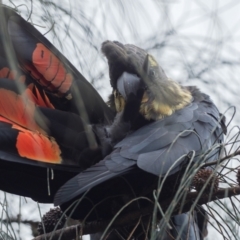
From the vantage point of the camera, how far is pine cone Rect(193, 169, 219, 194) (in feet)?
4.95

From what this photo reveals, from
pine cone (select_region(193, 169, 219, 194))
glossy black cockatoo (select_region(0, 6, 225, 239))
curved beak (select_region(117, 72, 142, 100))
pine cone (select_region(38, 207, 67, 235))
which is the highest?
curved beak (select_region(117, 72, 142, 100))

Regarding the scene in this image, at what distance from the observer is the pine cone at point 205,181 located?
151 cm

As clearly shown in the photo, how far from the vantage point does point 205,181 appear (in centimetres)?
155

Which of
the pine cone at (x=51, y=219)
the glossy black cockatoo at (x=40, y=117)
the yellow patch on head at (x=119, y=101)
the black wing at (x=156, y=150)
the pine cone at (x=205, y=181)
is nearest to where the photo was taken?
the pine cone at (x=205, y=181)

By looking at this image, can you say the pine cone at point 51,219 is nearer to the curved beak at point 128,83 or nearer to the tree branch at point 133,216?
the tree branch at point 133,216

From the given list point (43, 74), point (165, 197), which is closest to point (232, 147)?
point (165, 197)

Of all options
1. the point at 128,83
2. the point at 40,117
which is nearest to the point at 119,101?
the point at 128,83

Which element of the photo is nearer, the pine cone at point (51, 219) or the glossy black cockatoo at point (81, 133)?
the glossy black cockatoo at point (81, 133)

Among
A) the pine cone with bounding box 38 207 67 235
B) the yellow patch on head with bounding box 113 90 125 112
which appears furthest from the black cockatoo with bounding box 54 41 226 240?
the pine cone with bounding box 38 207 67 235

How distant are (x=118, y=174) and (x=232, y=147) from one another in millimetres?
325

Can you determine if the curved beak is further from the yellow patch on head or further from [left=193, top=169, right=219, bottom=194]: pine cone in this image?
[left=193, top=169, right=219, bottom=194]: pine cone

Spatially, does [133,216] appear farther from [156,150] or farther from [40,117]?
[40,117]

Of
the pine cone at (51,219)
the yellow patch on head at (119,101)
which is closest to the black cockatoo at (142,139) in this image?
the yellow patch on head at (119,101)

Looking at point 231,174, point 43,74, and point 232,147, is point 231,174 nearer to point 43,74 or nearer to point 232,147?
point 232,147
